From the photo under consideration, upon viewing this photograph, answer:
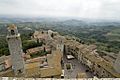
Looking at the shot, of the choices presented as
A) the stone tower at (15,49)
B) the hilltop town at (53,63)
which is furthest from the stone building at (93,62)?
the stone tower at (15,49)

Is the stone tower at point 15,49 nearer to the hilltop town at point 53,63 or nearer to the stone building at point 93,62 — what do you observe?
the hilltop town at point 53,63

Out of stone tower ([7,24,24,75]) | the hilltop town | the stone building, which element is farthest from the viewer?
the stone building

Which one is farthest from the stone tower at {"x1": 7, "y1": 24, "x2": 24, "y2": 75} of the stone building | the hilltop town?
the stone building

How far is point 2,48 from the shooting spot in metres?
37.5

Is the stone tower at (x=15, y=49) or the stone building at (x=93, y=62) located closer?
the stone tower at (x=15, y=49)

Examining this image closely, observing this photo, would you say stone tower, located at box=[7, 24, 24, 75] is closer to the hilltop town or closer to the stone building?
the hilltop town

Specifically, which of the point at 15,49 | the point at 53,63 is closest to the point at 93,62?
the point at 53,63

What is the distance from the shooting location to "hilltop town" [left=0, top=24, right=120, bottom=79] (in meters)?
20.9

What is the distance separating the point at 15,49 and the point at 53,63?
6.79 metres

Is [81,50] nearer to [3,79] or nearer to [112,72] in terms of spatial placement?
[112,72]

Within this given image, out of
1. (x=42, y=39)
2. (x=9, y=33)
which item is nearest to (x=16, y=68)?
(x=9, y=33)

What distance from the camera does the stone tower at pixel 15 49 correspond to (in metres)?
20.4

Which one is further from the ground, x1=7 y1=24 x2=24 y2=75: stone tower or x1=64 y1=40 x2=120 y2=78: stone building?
x1=7 y1=24 x2=24 y2=75: stone tower

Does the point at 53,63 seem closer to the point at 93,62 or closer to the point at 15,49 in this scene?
the point at 15,49
